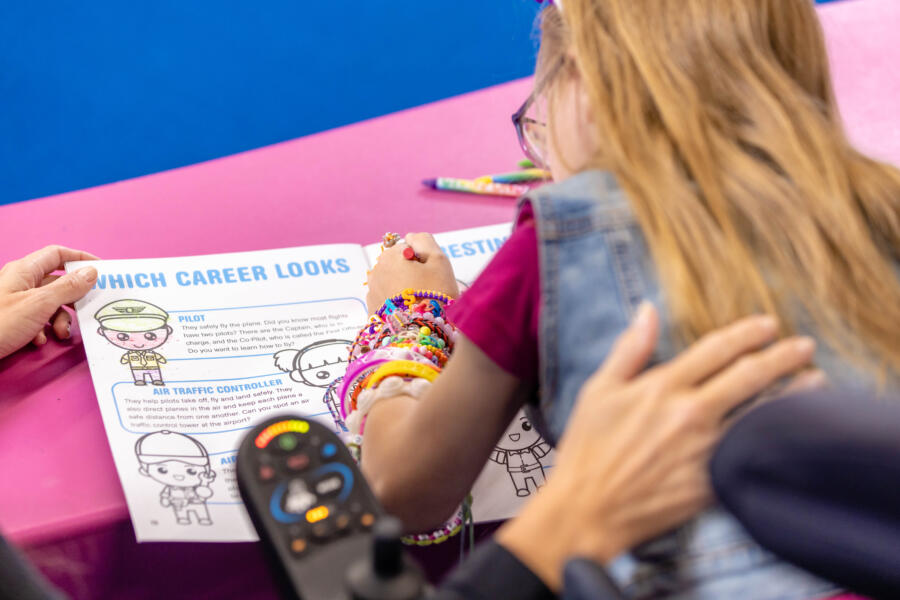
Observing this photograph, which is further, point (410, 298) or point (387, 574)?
point (410, 298)

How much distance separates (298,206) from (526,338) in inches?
20.1

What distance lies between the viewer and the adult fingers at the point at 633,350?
1.43ft

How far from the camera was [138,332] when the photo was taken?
2.41ft

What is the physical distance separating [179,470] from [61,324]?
219mm

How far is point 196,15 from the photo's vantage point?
5.76 ft

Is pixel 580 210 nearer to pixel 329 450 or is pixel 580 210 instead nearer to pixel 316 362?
pixel 329 450

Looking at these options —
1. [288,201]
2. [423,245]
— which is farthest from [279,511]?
[288,201]

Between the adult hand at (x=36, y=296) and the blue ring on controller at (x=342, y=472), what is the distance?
1.28ft

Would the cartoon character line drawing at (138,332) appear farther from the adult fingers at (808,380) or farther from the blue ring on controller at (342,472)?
the adult fingers at (808,380)

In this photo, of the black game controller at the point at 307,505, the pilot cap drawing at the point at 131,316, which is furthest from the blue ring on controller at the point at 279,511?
the pilot cap drawing at the point at 131,316

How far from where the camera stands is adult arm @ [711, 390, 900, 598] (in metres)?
0.34

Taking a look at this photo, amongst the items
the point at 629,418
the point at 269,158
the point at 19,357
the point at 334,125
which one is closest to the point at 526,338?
the point at 629,418

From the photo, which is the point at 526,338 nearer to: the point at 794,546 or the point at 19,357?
the point at 794,546

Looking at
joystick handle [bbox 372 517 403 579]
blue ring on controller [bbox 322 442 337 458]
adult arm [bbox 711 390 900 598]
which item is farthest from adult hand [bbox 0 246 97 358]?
adult arm [bbox 711 390 900 598]
